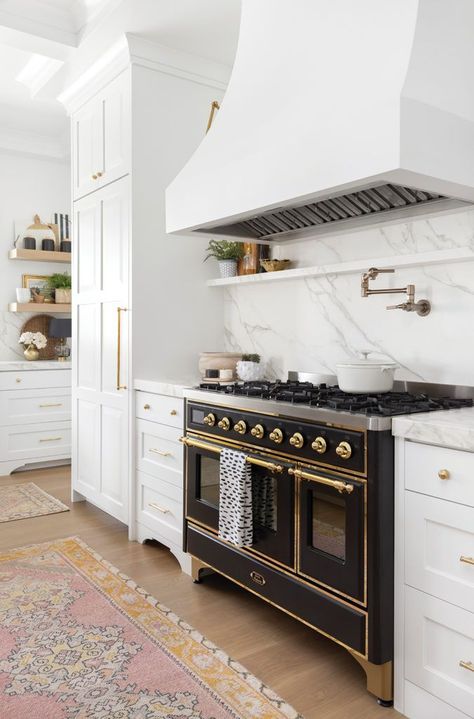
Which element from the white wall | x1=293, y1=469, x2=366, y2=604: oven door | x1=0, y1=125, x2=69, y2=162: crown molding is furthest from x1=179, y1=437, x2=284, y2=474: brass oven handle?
x1=0, y1=125, x2=69, y2=162: crown molding

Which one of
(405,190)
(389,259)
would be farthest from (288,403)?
(405,190)

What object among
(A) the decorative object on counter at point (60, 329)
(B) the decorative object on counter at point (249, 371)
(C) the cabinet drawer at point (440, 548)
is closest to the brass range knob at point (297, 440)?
(C) the cabinet drawer at point (440, 548)

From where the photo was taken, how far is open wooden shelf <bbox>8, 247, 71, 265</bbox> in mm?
5172

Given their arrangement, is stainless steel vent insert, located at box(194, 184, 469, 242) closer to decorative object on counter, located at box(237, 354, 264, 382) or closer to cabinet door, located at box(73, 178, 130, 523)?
decorative object on counter, located at box(237, 354, 264, 382)

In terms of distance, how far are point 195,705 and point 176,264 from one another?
88.6 inches

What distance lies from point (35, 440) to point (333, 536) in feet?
11.7

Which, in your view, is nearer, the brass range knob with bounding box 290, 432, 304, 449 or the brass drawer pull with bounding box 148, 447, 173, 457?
the brass range knob with bounding box 290, 432, 304, 449

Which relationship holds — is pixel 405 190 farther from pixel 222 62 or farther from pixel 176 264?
pixel 222 62

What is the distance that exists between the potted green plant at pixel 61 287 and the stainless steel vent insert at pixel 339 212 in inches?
110

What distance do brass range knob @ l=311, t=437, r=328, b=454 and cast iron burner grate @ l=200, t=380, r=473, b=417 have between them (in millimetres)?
110

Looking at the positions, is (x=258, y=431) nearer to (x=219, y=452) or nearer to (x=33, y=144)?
(x=219, y=452)

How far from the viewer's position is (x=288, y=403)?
2156 mm

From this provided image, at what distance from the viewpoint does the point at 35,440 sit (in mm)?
4953

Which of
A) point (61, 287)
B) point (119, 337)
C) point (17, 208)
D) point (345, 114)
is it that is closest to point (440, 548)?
point (345, 114)
